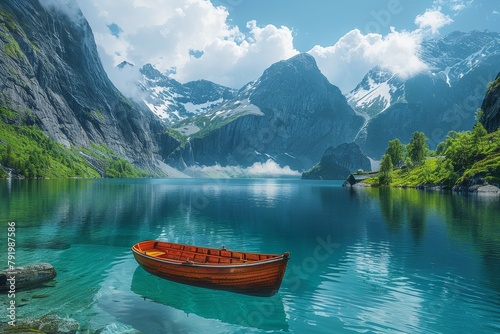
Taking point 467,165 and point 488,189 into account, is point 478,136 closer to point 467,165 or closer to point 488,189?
point 467,165

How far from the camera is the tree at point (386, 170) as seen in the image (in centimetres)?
17775

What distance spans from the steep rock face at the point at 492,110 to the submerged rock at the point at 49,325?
190415 millimetres

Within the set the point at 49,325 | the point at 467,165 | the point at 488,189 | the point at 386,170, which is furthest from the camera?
the point at 386,170

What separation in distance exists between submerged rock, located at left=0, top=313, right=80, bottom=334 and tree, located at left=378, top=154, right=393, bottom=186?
17629 centimetres

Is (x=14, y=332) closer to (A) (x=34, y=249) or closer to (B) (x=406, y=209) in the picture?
(A) (x=34, y=249)

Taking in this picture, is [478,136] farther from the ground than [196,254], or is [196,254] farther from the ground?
[478,136]

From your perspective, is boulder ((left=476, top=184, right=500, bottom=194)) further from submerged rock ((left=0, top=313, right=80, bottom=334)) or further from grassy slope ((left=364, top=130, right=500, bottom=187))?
submerged rock ((left=0, top=313, right=80, bottom=334))

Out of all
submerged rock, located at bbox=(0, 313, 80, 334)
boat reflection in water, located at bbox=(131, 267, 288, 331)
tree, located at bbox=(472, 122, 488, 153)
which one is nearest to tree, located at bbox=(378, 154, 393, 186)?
tree, located at bbox=(472, 122, 488, 153)

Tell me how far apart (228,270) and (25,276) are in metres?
Answer: 16.7

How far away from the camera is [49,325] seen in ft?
66.2

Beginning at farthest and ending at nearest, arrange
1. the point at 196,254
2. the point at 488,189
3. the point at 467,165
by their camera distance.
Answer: the point at 467,165 → the point at 488,189 → the point at 196,254

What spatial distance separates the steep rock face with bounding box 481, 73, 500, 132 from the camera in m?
164

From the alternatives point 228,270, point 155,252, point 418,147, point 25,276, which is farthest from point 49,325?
point 418,147

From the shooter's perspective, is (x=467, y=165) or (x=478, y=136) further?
(x=478, y=136)
